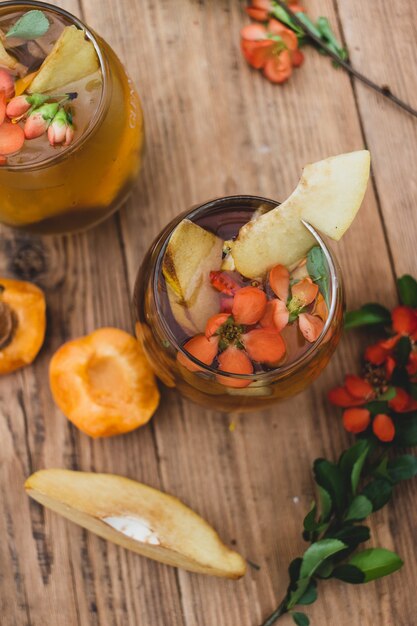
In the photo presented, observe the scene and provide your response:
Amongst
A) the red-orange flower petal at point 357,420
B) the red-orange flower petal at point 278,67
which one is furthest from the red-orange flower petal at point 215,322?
the red-orange flower petal at point 278,67

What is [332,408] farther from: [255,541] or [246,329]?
[246,329]

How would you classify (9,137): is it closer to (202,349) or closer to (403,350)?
(202,349)

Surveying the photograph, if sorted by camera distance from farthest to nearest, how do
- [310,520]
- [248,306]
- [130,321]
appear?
1. [130,321]
2. [310,520]
3. [248,306]

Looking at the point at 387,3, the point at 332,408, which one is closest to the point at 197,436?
the point at 332,408

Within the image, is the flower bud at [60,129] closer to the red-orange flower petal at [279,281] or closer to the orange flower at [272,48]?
the red-orange flower petal at [279,281]

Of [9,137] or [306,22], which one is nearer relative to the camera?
[9,137]

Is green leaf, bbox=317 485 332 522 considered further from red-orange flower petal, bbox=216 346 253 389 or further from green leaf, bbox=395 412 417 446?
red-orange flower petal, bbox=216 346 253 389

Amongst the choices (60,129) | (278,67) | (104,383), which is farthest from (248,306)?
(278,67)
